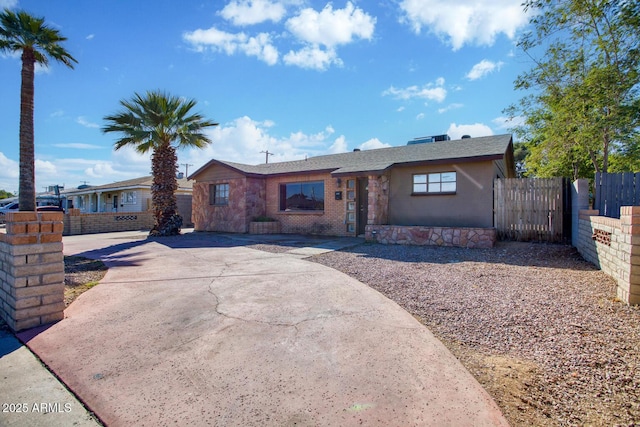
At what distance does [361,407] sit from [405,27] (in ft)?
38.0

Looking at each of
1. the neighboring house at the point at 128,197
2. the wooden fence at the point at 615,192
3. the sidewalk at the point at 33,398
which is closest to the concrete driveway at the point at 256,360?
the sidewalk at the point at 33,398

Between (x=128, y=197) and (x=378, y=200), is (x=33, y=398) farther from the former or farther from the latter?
(x=128, y=197)

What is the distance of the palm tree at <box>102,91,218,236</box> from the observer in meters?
13.1

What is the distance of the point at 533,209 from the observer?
32.5 feet

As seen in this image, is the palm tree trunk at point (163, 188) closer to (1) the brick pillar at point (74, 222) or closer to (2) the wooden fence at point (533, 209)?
(1) the brick pillar at point (74, 222)

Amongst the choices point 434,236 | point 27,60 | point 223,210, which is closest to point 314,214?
point 223,210

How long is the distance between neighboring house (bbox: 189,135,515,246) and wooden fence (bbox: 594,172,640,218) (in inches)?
110

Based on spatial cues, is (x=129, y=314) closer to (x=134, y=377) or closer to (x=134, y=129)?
(x=134, y=377)

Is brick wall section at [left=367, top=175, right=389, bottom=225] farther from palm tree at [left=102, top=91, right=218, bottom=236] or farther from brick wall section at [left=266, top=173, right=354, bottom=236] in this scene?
palm tree at [left=102, top=91, right=218, bottom=236]

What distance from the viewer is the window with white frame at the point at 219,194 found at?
52.1ft

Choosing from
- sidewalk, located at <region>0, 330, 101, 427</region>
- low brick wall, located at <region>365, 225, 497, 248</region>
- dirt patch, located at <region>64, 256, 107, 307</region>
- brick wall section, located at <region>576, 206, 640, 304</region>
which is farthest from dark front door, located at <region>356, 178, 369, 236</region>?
sidewalk, located at <region>0, 330, 101, 427</region>

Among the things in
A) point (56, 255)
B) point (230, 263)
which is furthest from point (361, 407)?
point (230, 263)

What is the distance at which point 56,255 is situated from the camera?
3721 mm

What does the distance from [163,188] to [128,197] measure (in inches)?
508
